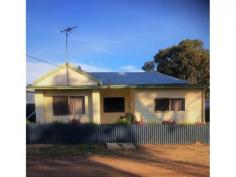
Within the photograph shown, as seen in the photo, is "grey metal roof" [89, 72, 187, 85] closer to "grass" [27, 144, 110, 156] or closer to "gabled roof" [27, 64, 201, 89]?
"gabled roof" [27, 64, 201, 89]

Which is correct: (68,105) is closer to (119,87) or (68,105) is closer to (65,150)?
(119,87)

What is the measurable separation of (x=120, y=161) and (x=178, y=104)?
5.91 m

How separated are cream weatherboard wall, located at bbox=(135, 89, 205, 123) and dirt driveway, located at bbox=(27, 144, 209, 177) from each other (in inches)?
110

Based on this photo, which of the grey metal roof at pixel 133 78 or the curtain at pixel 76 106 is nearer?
the curtain at pixel 76 106

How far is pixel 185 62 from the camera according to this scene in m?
21.3

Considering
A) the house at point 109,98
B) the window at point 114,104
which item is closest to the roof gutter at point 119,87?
the house at point 109,98

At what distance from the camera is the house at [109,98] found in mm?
12922

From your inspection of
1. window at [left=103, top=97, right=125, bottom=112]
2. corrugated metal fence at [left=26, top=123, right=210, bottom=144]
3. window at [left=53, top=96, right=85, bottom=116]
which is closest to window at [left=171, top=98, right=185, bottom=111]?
window at [left=103, top=97, right=125, bottom=112]

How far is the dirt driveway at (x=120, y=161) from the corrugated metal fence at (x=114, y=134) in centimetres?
39

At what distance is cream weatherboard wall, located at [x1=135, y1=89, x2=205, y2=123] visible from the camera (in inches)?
523

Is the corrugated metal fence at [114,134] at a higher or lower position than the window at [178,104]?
lower

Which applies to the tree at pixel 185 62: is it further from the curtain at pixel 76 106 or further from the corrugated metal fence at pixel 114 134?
the corrugated metal fence at pixel 114 134

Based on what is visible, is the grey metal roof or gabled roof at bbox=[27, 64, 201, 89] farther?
the grey metal roof
